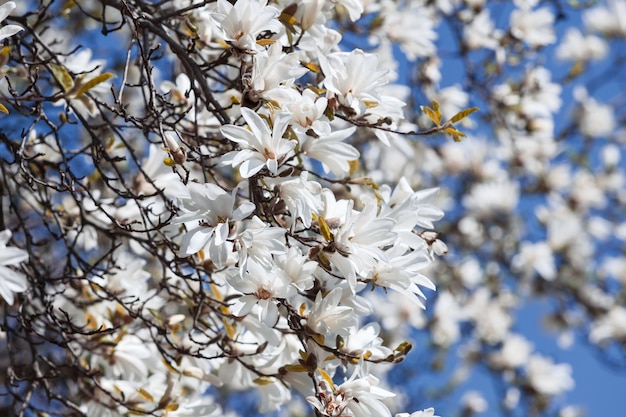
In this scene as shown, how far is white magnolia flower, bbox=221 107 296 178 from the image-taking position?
1.33 metres

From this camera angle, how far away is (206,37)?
1846 mm

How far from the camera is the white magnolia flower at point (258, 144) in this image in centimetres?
133

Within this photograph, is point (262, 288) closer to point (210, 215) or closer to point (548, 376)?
point (210, 215)

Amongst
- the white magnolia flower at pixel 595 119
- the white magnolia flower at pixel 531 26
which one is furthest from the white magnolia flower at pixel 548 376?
the white magnolia flower at pixel 531 26

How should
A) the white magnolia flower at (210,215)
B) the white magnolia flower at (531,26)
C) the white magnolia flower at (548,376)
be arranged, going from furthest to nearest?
the white magnolia flower at (548,376) → the white magnolia flower at (531,26) → the white magnolia flower at (210,215)

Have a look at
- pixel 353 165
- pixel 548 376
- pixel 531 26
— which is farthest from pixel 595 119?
pixel 353 165

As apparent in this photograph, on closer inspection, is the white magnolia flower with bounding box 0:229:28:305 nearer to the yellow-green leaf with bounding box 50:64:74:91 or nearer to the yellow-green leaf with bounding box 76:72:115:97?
the yellow-green leaf with bounding box 76:72:115:97

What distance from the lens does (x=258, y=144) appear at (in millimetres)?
1354

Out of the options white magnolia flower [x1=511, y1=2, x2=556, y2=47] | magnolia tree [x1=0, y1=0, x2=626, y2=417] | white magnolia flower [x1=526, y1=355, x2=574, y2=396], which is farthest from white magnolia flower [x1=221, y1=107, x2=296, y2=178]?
white magnolia flower [x1=526, y1=355, x2=574, y2=396]

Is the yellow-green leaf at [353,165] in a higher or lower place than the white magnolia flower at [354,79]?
higher

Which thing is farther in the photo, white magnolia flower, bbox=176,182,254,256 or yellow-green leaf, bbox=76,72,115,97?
yellow-green leaf, bbox=76,72,115,97

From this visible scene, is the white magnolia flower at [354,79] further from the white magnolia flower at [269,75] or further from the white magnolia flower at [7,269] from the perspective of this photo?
the white magnolia flower at [7,269]

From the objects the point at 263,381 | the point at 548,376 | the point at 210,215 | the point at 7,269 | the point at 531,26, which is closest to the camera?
the point at 7,269

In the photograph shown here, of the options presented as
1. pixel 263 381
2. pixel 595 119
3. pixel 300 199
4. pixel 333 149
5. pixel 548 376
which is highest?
pixel 595 119
